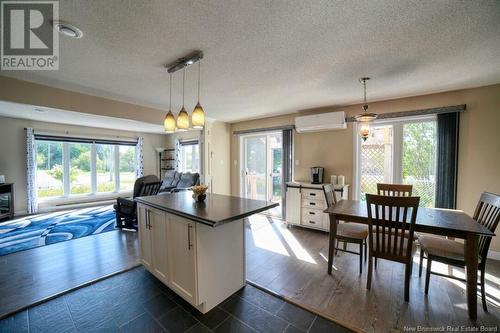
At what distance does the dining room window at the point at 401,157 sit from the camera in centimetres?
325

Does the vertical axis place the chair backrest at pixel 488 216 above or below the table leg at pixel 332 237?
above

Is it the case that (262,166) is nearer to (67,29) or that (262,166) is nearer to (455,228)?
(455,228)

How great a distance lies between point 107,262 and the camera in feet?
8.71

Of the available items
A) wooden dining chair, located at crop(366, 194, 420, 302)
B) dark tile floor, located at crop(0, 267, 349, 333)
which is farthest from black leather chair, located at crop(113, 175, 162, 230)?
wooden dining chair, located at crop(366, 194, 420, 302)

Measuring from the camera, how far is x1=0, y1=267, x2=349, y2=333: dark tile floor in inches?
64.7

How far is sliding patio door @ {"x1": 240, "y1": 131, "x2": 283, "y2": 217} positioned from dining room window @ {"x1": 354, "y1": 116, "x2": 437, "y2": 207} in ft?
5.73

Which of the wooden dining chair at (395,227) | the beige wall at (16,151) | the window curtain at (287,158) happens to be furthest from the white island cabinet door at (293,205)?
the beige wall at (16,151)

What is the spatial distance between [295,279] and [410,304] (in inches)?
42.6

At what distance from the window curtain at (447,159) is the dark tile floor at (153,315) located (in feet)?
9.01

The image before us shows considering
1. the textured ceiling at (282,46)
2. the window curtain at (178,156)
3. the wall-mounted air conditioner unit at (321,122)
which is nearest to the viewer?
the textured ceiling at (282,46)

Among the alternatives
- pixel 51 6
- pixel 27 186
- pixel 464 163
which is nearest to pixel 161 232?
pixel 51 6

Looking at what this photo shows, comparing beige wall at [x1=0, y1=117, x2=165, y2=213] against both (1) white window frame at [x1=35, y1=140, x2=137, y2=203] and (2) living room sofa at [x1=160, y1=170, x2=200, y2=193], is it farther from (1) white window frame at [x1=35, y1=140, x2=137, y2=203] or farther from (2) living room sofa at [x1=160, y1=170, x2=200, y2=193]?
(2) living room sofa at [x1=160, y1=170, x2=200, y2=193]

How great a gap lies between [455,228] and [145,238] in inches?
125

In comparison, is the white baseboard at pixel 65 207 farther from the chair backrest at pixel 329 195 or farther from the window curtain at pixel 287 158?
the chair backrest at pixel 329 195
